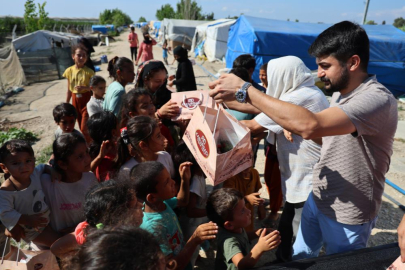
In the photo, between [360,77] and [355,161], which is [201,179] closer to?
[355,161]

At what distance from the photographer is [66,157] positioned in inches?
87.6

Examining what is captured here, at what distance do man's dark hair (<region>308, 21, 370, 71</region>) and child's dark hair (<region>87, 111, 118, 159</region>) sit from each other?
2.04 m

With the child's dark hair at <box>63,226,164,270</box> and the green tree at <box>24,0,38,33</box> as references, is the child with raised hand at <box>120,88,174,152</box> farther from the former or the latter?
the green tree at <box>24,0,38,33</box>

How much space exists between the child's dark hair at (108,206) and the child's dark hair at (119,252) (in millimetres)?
548

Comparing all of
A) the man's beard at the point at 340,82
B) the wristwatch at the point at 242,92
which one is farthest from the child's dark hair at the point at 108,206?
the man's beard at the point at 340,82

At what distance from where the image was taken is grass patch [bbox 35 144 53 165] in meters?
5.00

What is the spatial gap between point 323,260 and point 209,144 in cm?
92

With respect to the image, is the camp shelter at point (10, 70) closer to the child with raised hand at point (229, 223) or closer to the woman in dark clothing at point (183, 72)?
the woman in dark clothing at point (183, 72)

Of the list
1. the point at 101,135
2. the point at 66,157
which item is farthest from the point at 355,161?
the point at 101,135

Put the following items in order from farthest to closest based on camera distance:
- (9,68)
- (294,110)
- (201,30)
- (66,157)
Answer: (201,30) → (9,68) → (66,157) → (294,110)

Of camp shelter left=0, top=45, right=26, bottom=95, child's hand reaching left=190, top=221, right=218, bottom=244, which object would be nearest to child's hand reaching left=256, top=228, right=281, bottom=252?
child's hand reaching left=190, top=221, right=218, bottom=244

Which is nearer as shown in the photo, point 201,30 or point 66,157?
point 66,157

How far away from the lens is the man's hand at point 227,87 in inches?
69.1

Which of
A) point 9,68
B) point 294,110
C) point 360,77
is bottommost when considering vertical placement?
point 9,68
